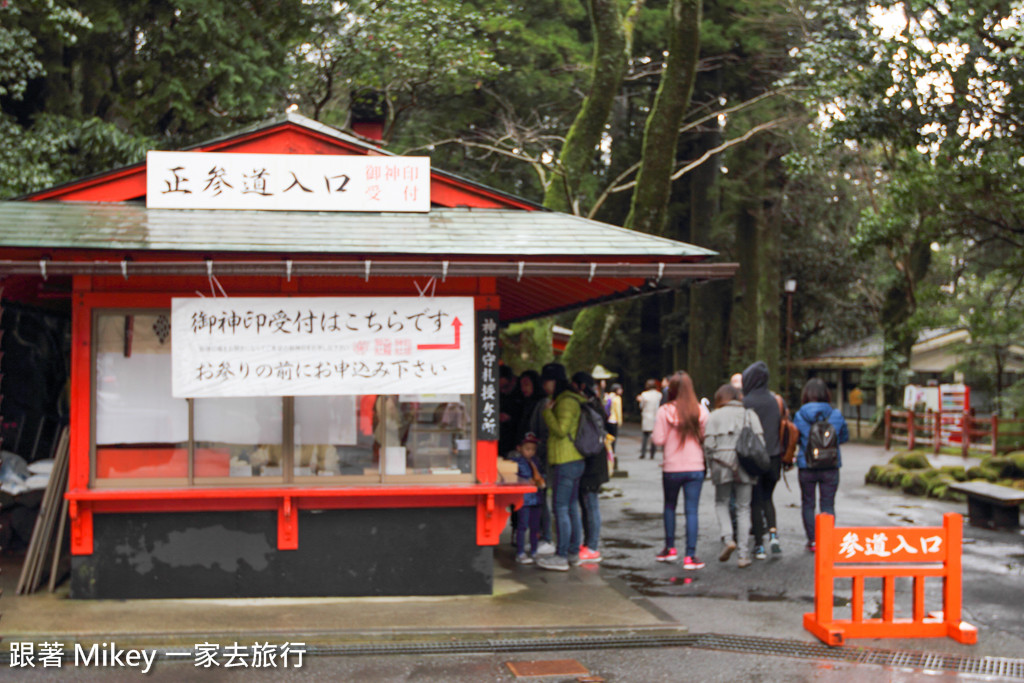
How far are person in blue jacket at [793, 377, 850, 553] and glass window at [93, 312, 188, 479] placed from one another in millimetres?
6318

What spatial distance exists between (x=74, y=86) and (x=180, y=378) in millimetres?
11897

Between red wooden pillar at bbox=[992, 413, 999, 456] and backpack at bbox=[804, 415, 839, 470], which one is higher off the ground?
backpack at bbox=[804, 415, 839, 470]

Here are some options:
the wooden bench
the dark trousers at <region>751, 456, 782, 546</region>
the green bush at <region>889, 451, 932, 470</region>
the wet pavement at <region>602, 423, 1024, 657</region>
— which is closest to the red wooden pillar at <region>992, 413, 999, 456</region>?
the green bush at <region>889, 451, 932, 470</region>

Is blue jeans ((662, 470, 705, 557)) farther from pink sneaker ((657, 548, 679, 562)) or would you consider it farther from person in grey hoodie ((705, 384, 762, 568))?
pink sneaker ((657, 548, 679, 562))

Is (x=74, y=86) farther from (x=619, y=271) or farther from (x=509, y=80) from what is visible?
(x=619, y=271)

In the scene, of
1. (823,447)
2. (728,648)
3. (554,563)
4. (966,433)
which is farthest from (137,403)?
(966,433)

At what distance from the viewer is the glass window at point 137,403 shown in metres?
7.90

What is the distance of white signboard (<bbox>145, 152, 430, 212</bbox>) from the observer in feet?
26.8

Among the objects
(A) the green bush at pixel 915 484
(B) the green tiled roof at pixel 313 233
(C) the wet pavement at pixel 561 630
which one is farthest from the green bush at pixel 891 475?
(B) the green tiled roof at pixel 313 233

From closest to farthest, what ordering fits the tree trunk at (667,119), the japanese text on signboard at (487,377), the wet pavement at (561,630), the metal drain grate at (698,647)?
1. the wet pavement at (561,630)
2. the metal drain grate at (698,647)
3. the japanese text on signboard at (487,377)
4. the tree trunk at (667,119)

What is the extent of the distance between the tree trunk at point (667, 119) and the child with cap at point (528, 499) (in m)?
5.68

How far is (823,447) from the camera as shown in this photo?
394 inches

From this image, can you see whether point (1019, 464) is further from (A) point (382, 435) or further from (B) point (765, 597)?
(A) point (382, 435)

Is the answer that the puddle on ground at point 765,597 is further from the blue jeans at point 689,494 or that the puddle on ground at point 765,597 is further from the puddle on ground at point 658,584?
the blue jeans at point 689,494
